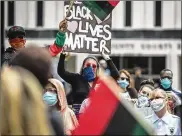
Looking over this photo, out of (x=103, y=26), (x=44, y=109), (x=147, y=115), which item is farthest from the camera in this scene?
(x=103, y=26)

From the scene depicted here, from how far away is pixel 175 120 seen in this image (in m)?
7.19

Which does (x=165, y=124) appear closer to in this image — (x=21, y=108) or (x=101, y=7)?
(x=21, y=108)

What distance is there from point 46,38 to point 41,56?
2933cm

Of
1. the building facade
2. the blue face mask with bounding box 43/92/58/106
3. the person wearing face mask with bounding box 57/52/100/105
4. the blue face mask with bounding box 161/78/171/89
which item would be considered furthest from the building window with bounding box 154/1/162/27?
the blue face mask with bounding box 43/92/58/106

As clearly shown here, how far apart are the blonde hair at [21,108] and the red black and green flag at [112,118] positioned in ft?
1.09

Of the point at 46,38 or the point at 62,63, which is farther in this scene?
the point at 46,38

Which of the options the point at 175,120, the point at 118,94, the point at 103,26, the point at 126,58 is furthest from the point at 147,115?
the point at 126,58

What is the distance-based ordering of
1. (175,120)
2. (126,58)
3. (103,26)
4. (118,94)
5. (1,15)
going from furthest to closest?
(126,58) → (1,15) → (103,26) → (175,120) → (118,94)

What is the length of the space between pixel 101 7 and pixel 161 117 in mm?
3544

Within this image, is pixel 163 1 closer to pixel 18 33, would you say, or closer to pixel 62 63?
pixel 62 63

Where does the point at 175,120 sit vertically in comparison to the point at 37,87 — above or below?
below

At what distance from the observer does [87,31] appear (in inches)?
418

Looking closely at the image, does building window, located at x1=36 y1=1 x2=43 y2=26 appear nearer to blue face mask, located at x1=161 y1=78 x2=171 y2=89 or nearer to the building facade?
the building facade

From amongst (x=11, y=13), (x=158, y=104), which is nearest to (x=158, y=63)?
(x=11, y=13)
